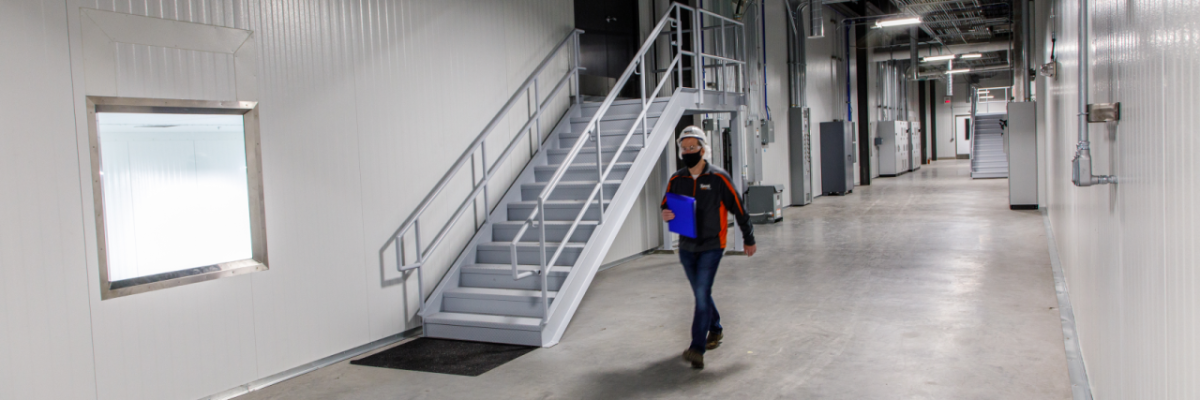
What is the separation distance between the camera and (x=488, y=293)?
6383 mm

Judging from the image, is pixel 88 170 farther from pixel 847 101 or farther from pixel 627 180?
pixel 847 101

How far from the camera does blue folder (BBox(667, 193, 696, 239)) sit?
500 centimetres

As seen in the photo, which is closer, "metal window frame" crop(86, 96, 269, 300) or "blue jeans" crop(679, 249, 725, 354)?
"metal window frame" crop(86, 96, 269, 300)

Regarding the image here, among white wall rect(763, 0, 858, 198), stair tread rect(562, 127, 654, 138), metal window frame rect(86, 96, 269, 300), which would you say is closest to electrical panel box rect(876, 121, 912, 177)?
white wall rect(763, 0, 858, 198)

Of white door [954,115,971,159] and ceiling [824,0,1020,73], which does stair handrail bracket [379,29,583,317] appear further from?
white door [954,115,971,159]

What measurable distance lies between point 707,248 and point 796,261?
4.64 m

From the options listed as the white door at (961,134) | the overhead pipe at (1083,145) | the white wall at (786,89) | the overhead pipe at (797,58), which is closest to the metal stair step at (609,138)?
the overhead pipe at (1083,145)

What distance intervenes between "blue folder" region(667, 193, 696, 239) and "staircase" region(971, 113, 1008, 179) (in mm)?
20972

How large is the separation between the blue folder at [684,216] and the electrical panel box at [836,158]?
49.2 ft

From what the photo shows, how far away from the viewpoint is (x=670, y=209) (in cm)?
516

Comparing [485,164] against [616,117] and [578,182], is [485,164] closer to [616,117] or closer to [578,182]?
[578,182]

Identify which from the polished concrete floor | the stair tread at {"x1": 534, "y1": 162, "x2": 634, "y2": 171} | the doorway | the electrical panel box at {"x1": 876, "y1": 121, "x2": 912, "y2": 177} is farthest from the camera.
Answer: the electrical panel box at {"x1": 876, "y1": 121, "x2": 912, "y2": 177}

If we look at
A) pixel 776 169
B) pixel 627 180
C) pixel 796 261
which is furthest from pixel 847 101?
pixel 627 180

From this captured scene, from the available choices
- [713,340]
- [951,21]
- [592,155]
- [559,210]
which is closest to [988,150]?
[951,21]
